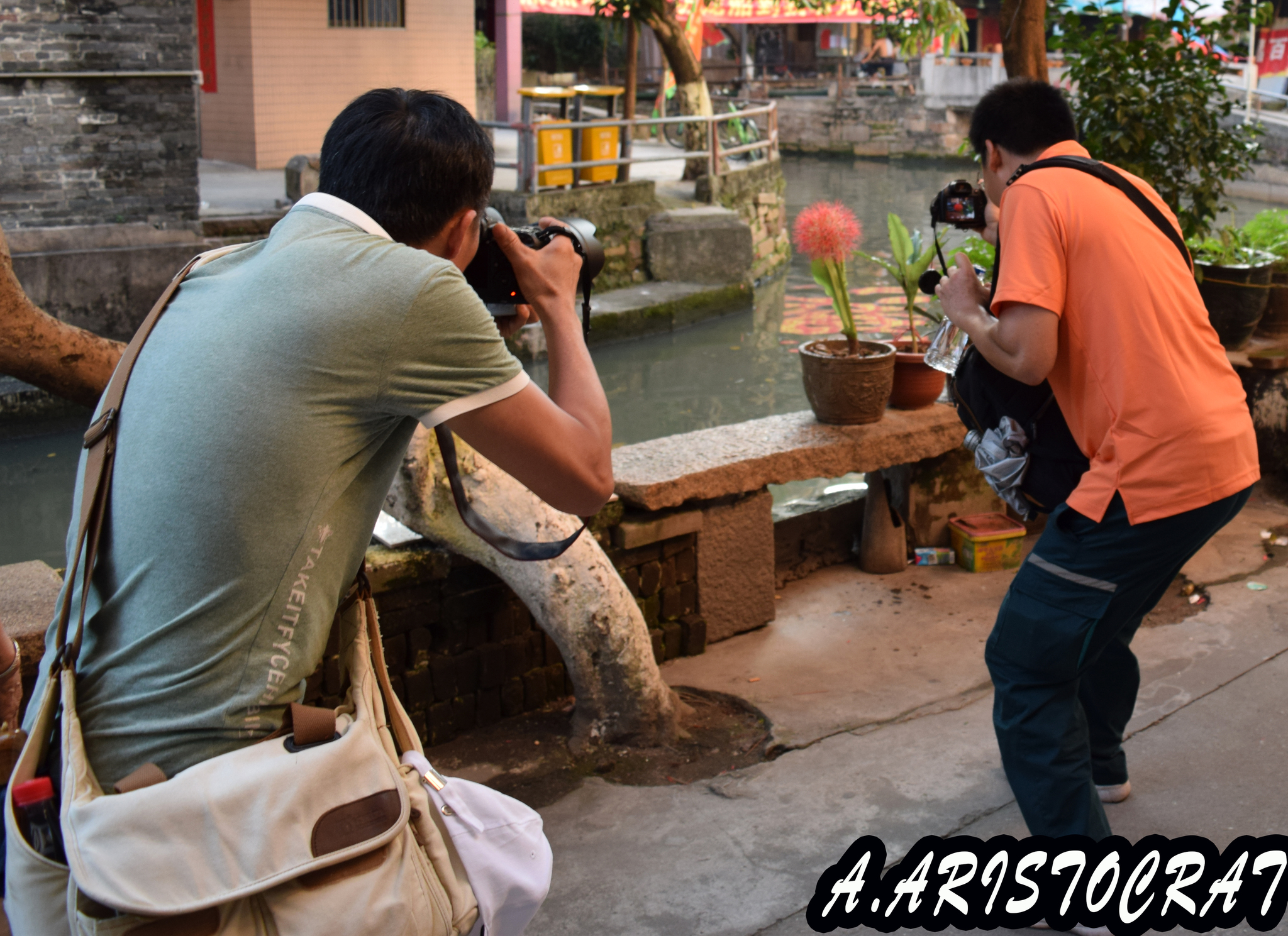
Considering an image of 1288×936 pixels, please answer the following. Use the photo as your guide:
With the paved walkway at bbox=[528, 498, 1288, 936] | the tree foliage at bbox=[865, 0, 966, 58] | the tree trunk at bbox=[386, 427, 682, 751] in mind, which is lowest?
the paved walkway at bbox=[528, 498, 1288, 936]

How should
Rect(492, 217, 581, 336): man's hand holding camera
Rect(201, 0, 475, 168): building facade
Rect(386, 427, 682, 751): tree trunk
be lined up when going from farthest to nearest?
Rect(201, 0, 475, 168): building facade
Rect(386, 427, 682, 751): tree trunk
Rect(492, 217, 581, 336): man's hand holding camera

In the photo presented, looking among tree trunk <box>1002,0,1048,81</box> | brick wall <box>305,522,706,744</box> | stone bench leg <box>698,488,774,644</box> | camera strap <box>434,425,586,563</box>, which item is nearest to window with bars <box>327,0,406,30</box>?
tree trunk <box>1002,0,1048,81</box>

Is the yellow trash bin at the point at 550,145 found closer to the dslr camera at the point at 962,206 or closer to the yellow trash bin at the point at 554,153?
the yellow trash bin at the point at 554,153

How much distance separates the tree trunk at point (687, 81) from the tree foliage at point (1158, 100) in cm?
957

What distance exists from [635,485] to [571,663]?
63cm

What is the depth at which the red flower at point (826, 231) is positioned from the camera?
4.44m

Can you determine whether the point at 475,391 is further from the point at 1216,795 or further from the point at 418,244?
the point at 1216,795

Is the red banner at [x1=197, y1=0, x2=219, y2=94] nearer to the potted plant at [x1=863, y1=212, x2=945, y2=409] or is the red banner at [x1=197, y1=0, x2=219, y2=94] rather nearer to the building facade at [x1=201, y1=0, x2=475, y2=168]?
the building facade at [x1=201, y1=0, x2=475, y2=168]

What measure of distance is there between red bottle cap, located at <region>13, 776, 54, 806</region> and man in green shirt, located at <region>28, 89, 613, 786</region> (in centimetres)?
6

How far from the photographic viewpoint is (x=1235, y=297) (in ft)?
17.7

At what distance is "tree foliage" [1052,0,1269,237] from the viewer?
18.3ft

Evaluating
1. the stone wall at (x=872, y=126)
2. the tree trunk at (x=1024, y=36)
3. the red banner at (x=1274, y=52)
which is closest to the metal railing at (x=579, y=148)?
the tree trunk at (x=1024, y=36)

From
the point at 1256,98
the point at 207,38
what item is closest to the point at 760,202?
the point at 207,38

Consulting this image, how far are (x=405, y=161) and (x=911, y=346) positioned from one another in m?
3.56
